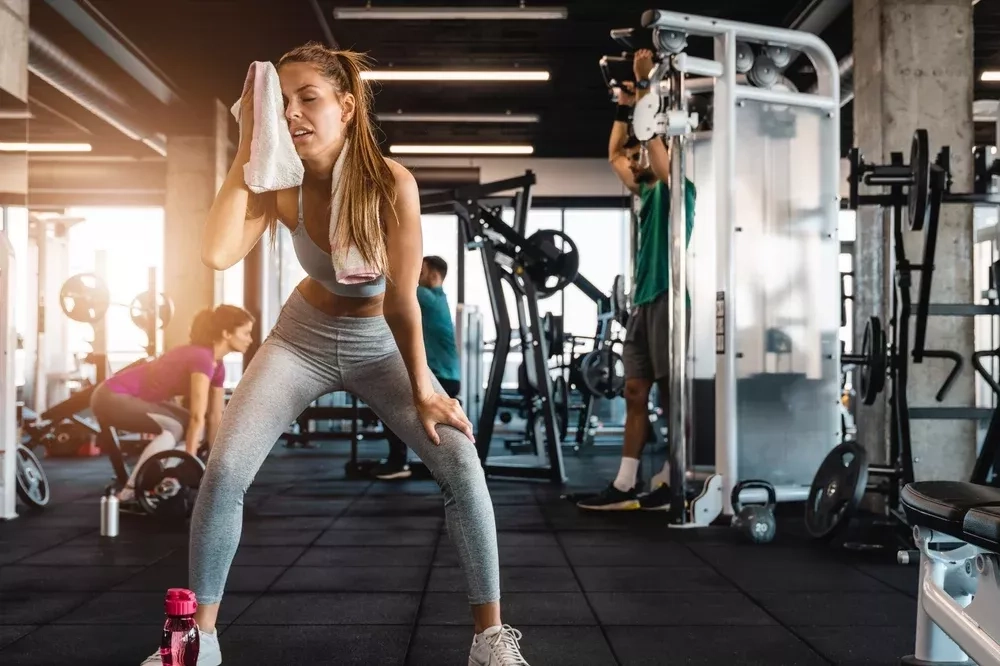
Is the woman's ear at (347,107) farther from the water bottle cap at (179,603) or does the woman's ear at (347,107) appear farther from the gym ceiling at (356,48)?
the gym ceiling at (356,48)

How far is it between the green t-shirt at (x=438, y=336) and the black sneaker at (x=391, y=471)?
2.09 feet

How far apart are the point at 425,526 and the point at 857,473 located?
1641 millimetres

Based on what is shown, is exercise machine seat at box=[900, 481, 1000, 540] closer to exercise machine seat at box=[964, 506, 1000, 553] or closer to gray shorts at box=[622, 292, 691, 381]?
exercise machine seat at box=[964, 506, 1000, 553]

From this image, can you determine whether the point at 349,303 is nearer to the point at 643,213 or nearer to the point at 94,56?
the point at 643,213

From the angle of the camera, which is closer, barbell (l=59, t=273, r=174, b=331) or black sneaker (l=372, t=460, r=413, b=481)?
black sneaker (l=372, t=460, r=413, b=481)

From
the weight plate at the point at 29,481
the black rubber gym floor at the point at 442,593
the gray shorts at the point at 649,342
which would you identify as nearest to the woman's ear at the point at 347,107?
the black rubber gym floor at the point at 442,593

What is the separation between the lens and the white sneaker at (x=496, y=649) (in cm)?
153

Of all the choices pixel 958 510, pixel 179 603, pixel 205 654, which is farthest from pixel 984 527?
pixel 205 654

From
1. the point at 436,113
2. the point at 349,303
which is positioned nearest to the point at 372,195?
the point at 349,303

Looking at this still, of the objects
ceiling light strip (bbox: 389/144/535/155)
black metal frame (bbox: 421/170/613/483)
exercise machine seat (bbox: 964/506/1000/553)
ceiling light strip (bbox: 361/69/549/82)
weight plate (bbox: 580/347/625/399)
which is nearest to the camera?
exercise machine seat (bbox: 964/506/1000/553)

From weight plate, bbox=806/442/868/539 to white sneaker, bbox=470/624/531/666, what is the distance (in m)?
1.82

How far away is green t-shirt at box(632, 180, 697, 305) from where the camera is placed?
3693 mm

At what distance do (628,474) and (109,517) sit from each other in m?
2.10

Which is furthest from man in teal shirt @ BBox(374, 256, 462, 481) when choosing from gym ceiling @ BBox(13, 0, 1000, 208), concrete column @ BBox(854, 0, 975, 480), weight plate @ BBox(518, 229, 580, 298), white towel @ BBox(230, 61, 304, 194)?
white towel @ BBox(230, 61, 304, 194)
